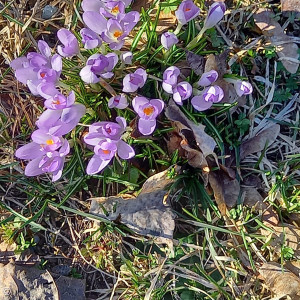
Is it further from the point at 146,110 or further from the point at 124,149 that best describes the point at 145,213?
the point at 146,110

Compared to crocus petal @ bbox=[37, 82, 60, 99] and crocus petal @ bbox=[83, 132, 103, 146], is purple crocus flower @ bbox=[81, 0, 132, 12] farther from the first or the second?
crocus petal @ bbox=[83, 132, 103, 146]

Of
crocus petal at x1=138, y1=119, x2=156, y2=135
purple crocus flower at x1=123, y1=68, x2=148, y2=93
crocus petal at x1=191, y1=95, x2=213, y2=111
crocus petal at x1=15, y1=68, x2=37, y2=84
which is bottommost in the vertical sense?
crocus petal at x1=138, y1=119, x2=156, y2=135

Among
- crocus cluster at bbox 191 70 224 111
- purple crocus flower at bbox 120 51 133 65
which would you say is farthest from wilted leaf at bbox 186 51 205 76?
purple crocus flower at bbox 120 51 133 65

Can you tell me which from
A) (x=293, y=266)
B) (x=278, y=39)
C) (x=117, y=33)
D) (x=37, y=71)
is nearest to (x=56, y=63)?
(x=37, y=71)

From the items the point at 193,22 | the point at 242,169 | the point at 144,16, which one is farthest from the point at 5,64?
the point at 242,169

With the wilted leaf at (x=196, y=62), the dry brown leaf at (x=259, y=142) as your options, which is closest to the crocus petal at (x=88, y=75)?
the wilted leaf at (x=196, y=62)
